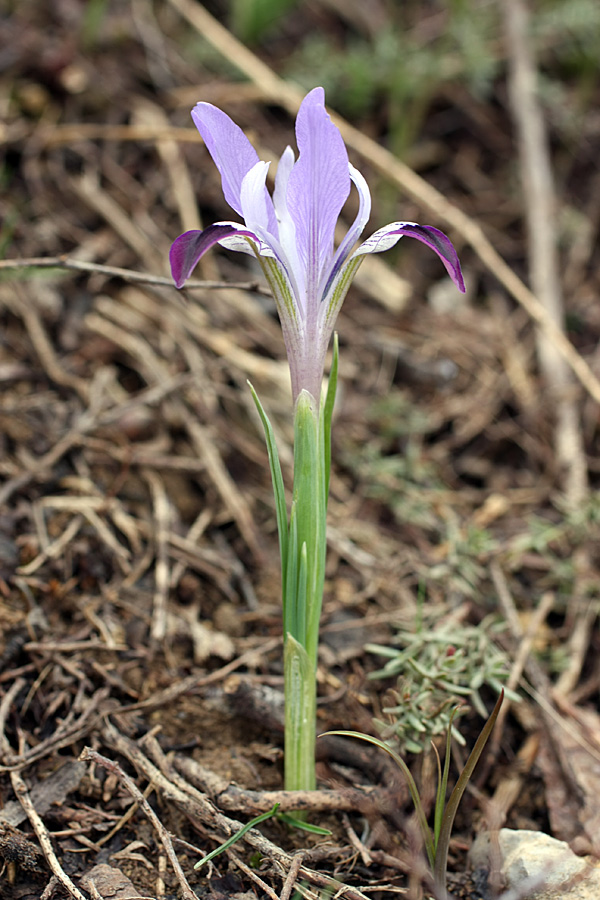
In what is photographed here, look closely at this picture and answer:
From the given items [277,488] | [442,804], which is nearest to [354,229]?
[277,488]

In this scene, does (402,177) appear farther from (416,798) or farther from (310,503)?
(416,798)

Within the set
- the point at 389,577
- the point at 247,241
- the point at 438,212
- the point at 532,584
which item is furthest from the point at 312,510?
the point at 438,212

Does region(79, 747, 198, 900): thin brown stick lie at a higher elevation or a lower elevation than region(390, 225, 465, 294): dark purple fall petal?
lower

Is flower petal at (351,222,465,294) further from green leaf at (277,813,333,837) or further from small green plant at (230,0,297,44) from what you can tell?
small green plant at (230,0,297,44)

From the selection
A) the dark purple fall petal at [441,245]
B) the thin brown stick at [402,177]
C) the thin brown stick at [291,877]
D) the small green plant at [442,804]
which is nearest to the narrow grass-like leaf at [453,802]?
the small green plant at [442,804]

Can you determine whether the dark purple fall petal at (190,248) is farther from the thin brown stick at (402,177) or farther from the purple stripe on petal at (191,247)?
the thin brown stick at (402,177)

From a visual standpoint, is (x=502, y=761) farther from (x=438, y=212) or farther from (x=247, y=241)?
(x=438, y=212)

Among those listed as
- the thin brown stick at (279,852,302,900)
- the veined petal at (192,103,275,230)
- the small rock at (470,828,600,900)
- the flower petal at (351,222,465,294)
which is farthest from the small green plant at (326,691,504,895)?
the veined petal at (192,103,275,230)
